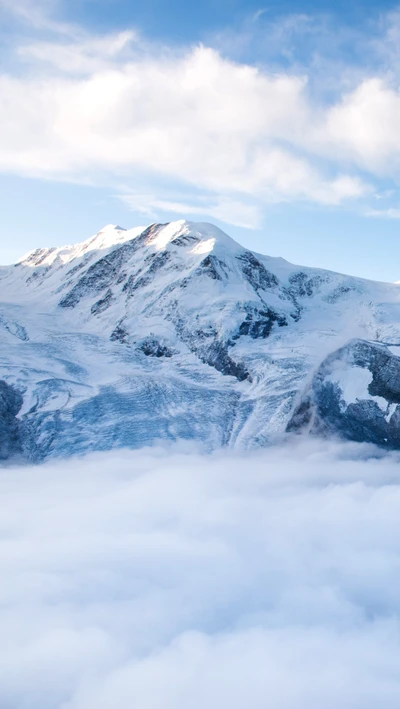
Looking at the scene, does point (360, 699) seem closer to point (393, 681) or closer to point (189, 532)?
point (393, 681)

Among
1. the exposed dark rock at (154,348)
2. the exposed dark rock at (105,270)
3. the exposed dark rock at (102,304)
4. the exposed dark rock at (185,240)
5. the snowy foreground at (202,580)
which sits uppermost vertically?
the exposed dark rock at (185,240)

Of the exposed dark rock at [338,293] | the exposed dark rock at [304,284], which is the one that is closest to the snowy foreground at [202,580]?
the exposed dark rock at [338,293]

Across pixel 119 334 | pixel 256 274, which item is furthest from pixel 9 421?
pixel 256 274

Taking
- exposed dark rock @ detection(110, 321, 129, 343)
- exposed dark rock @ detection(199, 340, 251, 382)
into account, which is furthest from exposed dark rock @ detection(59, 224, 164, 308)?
exposed dark rock @ detection(199, 340, 251, 382)

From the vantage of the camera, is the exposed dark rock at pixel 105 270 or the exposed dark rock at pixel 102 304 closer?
the exposed dark rock at pixel 102 304

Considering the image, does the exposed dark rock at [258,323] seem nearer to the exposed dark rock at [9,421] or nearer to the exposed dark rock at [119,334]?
the exposed dark rock at [119,334]

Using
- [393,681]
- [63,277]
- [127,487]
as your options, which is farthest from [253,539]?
[63,277]

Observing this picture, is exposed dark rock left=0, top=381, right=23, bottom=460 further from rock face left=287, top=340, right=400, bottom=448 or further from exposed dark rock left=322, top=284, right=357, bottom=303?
exposed dark rock left=322, top=284, right=357, bottom=303
